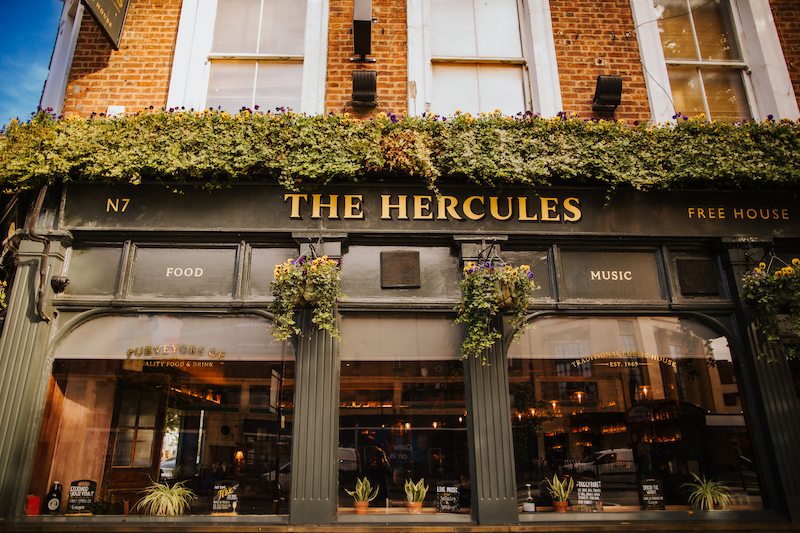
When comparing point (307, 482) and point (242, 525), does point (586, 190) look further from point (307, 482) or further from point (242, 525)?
point (242, 525)

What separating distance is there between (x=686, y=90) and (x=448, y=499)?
6369 mm

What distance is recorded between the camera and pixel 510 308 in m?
5.11

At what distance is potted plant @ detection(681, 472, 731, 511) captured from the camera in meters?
5.23

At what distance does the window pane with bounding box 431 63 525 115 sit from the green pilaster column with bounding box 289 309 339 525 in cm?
352

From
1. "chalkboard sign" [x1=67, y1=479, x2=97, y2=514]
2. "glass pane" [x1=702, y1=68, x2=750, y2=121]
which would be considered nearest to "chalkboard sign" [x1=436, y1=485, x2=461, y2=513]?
"chalkboard sign" [x1=67, y1=479, x2=97, y2=514]

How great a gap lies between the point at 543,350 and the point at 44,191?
235 inches

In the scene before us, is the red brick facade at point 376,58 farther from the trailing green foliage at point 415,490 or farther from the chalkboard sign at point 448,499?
the chalkboard sign at point 448,499

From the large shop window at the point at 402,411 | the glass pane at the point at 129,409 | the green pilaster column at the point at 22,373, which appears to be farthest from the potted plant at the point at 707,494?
the green pilaster column at the point at 22,373

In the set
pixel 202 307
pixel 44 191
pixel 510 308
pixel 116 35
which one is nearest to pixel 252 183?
pixel 202 307

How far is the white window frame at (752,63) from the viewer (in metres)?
6.59

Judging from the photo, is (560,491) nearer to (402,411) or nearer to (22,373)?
(402,411)

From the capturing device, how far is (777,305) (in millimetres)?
5254

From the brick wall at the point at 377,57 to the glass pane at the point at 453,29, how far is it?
520 millimetres

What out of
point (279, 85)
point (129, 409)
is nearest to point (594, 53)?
point (279, 85)
